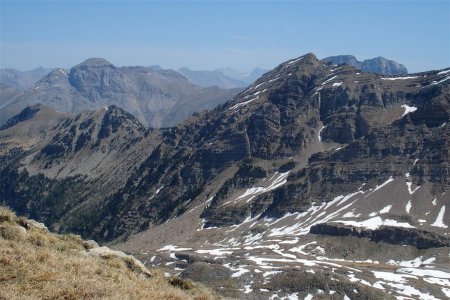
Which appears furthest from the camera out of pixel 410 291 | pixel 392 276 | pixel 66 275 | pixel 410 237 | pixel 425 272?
pixel 410 237

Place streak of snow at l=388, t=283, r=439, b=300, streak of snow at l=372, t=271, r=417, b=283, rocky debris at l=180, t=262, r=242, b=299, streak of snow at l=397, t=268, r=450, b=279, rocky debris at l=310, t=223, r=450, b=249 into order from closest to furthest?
1. streak of snow at l=388, t=283, r=439, b=300
2. rocky debris at l=180, t=262, r=242, b=299
3. streak of snow at l=372, t=271, r=417, b=283
4. streak of snow at l=397, t=268, r=450, b=279
5. rocky debris at l=310, t=223, r=450, b=249

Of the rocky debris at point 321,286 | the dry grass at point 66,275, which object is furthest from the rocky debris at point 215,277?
the dry grass at point 66,275

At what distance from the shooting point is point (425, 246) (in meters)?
188

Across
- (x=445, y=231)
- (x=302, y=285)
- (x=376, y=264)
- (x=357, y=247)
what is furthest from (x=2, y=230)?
(x=445, y=231)

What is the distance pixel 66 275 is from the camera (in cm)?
2048

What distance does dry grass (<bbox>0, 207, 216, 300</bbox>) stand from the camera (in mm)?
18891

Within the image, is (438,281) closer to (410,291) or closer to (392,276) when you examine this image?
(392,276)

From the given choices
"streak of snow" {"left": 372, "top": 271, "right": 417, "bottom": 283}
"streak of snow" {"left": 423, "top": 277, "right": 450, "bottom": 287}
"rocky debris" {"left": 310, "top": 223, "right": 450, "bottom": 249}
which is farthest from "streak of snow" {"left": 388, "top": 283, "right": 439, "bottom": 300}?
"rocky debris" {"left": 310, "top": 223, "right": 450, "bottom": 249}

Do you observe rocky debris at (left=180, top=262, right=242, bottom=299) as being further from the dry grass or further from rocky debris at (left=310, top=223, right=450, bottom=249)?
the dry grass

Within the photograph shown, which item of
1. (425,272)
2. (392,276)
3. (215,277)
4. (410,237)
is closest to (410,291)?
(392,276)

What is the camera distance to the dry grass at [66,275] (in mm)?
18891

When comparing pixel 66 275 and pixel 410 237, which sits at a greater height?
pixel 66 275

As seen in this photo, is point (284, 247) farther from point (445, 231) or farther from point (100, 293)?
point (100, 293)

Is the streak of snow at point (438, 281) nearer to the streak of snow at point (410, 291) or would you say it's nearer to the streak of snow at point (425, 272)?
the streak of snow at point (425, 272)
